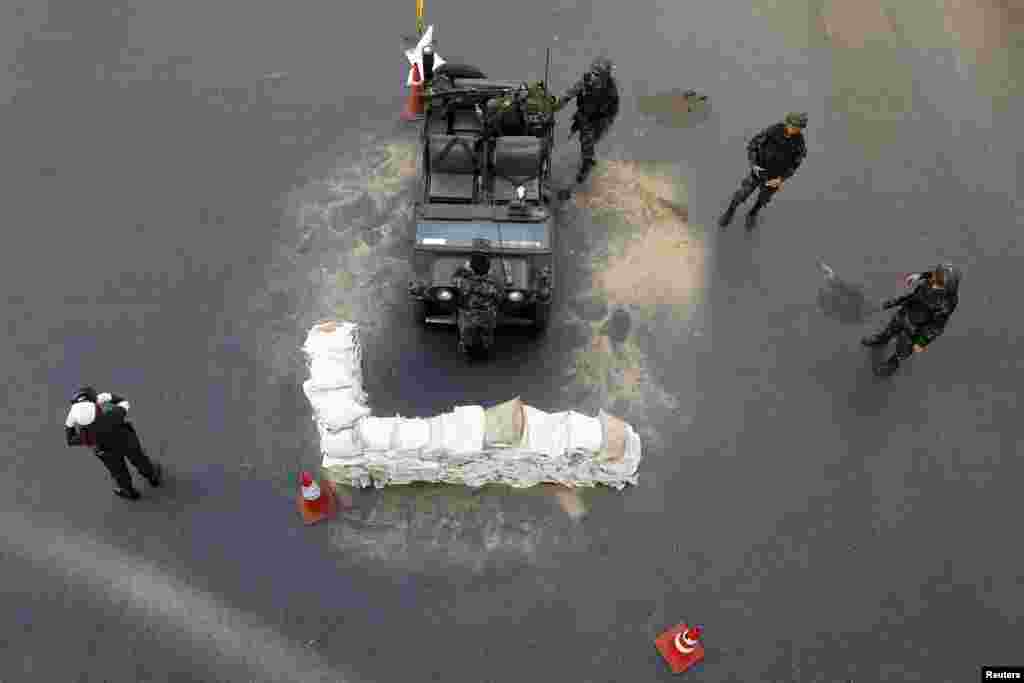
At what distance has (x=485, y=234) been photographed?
8.55 metres

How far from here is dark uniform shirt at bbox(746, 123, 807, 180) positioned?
29.1ft

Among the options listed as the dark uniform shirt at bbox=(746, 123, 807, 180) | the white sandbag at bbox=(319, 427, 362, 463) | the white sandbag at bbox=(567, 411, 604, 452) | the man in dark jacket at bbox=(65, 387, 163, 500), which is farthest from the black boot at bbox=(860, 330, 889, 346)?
the man in dark jacket at bbox=(65, 387, 163, 500)

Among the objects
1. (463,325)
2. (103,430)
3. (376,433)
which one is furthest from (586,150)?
(103,430)

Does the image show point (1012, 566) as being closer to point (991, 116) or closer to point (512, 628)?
point (512, 628)

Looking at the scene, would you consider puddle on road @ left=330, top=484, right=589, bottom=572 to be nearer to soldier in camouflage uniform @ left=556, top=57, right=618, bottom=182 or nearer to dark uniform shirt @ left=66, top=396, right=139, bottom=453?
dark uniform shirt @ left=66, top=396, right=139, bottom=453

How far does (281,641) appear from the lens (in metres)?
7.15

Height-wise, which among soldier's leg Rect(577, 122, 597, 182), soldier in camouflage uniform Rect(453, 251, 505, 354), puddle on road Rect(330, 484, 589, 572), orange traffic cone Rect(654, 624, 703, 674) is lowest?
orange traffic cone Rect(654, 624, 703, 674)

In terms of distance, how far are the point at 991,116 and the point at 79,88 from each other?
43.9 feet

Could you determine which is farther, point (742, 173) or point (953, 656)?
point (742, 173)

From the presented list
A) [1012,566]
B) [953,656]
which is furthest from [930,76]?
[953,656]

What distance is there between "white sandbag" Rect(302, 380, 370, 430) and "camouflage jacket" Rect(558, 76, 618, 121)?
4539 millimetres

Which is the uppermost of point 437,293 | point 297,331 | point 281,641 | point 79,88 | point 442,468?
point 79,88

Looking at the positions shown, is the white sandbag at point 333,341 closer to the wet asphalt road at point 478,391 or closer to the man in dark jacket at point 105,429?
the wet asphalt road at point 478,391

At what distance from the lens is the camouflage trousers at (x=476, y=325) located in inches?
312
